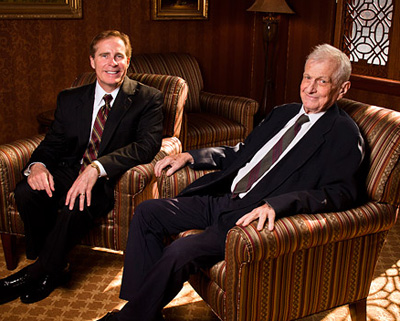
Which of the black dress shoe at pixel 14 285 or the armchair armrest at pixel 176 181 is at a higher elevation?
the armchair armrest at pixel 176 181

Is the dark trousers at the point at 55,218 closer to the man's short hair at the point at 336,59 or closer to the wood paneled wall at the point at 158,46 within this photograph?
the man's short hair at the point at 336,59

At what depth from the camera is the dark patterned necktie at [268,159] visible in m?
2.63

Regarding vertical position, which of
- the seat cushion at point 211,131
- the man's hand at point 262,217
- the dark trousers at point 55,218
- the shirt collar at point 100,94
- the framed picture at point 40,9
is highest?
the framed picture at point 40,9

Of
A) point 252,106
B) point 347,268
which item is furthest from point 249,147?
point 252,106

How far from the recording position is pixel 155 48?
17.4 feet

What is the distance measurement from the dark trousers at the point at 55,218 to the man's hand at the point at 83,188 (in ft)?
0.13

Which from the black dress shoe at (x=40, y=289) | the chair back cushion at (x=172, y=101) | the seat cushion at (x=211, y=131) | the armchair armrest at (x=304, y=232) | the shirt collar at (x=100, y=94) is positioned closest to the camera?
the armchair armrest at (x=304, y=232)

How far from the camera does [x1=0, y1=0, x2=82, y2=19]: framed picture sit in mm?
4133

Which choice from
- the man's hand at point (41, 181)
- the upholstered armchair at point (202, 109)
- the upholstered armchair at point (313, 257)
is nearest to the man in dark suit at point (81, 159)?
the man's hand at point (41, 181)

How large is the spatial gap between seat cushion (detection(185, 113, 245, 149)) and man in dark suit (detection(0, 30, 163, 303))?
1.37 metres

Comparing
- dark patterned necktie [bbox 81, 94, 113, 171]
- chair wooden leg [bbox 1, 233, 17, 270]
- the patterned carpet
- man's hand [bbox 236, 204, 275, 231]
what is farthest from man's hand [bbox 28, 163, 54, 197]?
man's hand [bbox 236, 204, 275, 231]

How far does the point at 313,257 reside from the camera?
91.7 inches

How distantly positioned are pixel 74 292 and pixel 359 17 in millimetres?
3611

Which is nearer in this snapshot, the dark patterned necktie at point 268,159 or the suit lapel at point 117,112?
the dark patterned necktie at point 268,159
